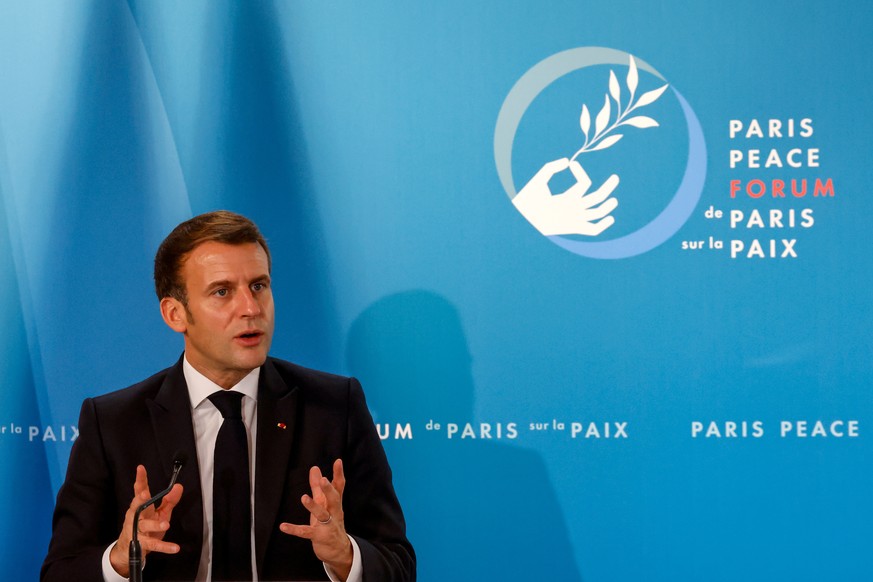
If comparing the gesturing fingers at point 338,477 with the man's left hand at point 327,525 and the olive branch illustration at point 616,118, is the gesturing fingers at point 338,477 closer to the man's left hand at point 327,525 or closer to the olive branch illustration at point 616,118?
the man's left hand at point 327,525

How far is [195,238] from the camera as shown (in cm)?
249

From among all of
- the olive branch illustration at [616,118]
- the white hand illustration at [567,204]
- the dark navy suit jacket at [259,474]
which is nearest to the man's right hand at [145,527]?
the dark navy suit jacket at [259,474]

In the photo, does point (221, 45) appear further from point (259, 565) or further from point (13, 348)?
point (259, 565)

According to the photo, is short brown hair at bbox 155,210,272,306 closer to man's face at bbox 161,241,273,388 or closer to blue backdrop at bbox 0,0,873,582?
man's face at bbox 161,241,273,388

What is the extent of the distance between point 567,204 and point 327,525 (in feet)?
4.78

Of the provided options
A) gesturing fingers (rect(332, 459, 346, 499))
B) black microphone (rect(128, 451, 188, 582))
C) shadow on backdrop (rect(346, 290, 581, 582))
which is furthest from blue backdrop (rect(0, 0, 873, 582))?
black microphone (rect(128, 451, 188, 582))

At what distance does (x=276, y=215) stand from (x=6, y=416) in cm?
114

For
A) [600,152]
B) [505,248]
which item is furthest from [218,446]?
[600,152]

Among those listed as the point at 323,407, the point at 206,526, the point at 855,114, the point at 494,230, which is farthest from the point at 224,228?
the point at 855,114

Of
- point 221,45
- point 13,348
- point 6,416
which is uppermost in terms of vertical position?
point 221,45

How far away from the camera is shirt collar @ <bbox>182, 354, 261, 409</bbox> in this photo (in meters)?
2.53

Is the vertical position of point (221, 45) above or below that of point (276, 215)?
above

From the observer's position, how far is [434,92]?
3.24 metres

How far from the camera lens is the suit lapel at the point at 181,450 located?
7.83ft
